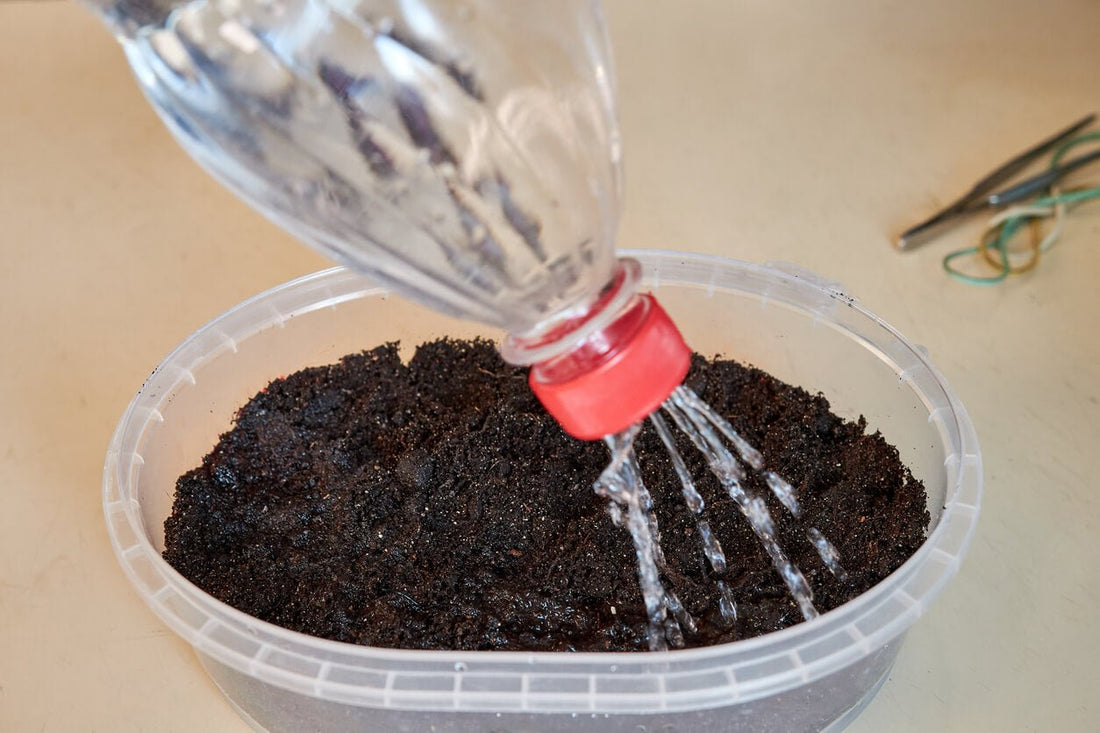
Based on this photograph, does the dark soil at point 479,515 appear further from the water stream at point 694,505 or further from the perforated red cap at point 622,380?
the perforated red cap at point 622,380

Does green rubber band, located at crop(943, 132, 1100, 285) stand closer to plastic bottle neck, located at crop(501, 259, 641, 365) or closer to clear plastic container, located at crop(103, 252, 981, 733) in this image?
clear plastic container, located at crop(103, 252, 981, 733)

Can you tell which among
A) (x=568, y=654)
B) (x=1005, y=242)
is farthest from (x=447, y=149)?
(x=1005, y=242)

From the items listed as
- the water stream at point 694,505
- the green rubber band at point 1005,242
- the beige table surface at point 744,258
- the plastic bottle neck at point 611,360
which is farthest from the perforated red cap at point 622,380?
the green rubber band at point 1005,242

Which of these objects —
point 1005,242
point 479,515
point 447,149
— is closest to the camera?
point 447,149

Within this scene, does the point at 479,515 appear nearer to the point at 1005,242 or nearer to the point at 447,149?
the point at 447,149

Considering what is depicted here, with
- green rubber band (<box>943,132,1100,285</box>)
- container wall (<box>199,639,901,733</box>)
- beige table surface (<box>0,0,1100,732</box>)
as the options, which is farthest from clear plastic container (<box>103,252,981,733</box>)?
green rubber band (<box>943,132,1100,285</box>)

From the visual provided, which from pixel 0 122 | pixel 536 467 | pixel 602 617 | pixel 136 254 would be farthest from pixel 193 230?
pixel 602 617
